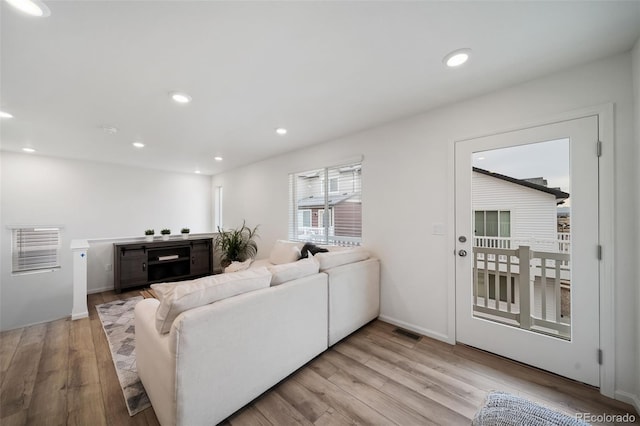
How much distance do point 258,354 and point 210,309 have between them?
53 centimetres

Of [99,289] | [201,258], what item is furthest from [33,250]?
[201,258]

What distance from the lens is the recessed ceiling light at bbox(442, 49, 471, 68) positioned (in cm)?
163

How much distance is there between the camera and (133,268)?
4230 mm

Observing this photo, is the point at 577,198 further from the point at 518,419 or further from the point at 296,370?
the point at 296,370

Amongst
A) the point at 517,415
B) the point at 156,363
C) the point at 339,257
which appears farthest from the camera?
the point at 339,257

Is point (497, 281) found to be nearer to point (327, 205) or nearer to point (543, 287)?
point (543, 287)

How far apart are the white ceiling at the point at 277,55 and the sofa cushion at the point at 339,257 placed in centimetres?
157

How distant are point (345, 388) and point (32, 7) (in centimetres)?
303

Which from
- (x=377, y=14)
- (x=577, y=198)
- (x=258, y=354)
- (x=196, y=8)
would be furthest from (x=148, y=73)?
(x=577, y=198)

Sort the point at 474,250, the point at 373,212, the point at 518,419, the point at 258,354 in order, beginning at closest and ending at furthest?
the point at 518,419 → the point at 258,354 → the point at 474,250 → the point at 373,212

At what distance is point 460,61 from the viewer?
5.69 feet

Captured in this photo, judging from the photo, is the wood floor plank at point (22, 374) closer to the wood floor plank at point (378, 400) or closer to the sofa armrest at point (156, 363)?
the sofa armrest at point (156, 363)

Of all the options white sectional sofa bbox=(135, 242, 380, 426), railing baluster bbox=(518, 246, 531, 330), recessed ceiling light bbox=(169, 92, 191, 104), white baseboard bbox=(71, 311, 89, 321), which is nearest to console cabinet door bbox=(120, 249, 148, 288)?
white baseboard bbox=(71, 311, 89, 321)

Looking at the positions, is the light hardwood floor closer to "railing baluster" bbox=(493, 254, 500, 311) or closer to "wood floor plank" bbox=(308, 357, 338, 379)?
"wood floor plank" bbox=(308, 357, 338, 379)
